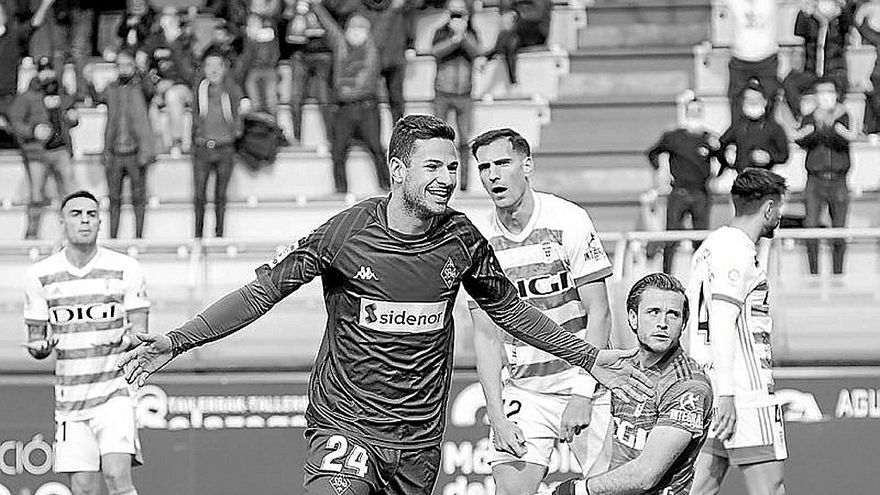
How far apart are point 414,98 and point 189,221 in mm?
2799

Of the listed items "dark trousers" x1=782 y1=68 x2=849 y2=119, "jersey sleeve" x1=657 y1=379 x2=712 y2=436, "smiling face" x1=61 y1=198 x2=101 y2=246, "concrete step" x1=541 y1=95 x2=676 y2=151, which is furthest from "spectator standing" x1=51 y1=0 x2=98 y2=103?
"jersey sleeve" x1=657 y1=379 x2=712 y2=436

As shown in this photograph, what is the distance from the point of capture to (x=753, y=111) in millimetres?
14406

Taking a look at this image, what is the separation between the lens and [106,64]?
1812 centimetres

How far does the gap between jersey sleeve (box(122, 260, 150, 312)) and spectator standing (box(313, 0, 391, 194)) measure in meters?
6.17

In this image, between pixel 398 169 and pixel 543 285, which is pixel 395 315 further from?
pixel 543 285

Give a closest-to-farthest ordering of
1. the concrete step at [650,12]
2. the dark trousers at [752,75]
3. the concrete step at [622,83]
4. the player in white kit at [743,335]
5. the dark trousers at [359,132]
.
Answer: the player in white kit at [743,335], the dark trousers at [752,75], the dark trousers at [359,132], the concrete step at [622,83], the concrete step at [650,12]

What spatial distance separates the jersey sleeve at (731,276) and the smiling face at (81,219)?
3.48 meters

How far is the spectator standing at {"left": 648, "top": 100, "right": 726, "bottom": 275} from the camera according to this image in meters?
13.5

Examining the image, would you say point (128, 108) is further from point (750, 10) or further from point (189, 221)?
point (750, 10)

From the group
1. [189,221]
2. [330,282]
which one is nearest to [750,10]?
[189,221]

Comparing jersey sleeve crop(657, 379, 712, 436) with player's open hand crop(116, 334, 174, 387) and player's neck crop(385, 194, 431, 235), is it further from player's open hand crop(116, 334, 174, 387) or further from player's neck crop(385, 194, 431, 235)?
player's open hand crop(116, 334, 174, 387)

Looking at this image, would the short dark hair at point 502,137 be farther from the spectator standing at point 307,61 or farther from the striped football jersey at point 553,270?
the spectator standing at point 307,61

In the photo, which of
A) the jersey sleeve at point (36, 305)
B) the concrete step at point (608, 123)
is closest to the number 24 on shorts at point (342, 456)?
the jersey sleeve at point (36, 305)

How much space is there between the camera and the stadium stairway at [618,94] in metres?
16.3
